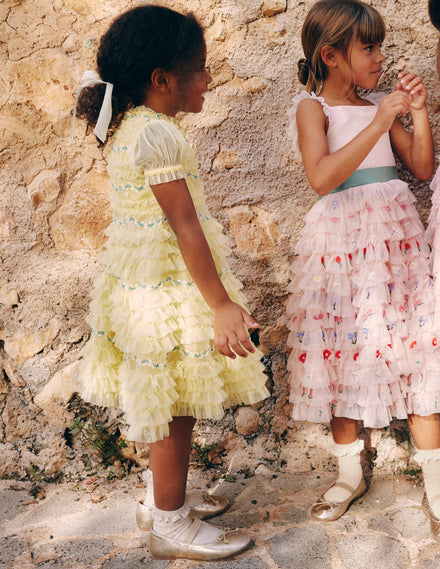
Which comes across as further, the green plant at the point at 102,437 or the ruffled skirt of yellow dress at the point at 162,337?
the green plant at the point at 102,437

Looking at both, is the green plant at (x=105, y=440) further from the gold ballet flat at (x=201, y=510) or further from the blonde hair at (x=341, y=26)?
the blonde hair at (x=341, y=26)

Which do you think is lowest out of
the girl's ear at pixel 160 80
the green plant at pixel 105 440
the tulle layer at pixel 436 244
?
the green plant at pixel 105 440

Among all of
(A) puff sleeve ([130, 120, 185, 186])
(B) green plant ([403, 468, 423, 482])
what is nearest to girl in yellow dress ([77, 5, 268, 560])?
(A) puff sleeve ([130, 120, 185, 186])

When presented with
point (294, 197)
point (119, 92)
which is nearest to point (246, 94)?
point (294, 197)

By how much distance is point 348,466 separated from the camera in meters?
1.97

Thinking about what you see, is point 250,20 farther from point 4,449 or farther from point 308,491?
point 4,449

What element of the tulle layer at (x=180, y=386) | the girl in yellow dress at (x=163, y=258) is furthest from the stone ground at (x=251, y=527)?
the tulle layer at (x=180, y=386)

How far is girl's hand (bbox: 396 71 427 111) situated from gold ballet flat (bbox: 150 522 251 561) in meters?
1.46

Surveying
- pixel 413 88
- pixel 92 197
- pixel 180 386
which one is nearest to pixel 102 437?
pixel 180 386

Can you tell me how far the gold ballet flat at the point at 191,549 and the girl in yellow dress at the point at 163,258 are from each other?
0.11 m

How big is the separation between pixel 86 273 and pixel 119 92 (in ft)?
2.84

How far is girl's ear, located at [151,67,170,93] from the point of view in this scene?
4.97 ft

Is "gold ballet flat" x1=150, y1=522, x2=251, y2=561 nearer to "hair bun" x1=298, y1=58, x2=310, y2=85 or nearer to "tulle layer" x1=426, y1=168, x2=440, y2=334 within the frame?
"tulle layer" x1=426, y1=168, x2=440, y2=334

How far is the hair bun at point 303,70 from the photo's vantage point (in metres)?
1.90
